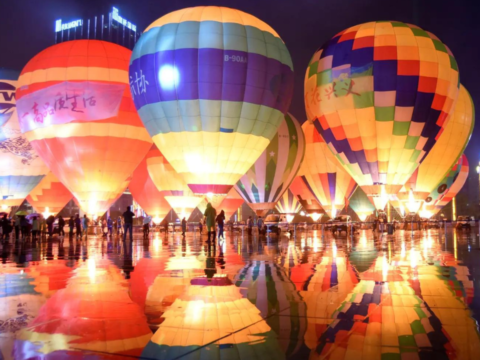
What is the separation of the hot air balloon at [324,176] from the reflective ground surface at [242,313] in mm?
29022

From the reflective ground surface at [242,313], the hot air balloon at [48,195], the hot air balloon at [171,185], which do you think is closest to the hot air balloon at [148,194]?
the hot air balloon at [171,185]

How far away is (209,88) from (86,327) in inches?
658

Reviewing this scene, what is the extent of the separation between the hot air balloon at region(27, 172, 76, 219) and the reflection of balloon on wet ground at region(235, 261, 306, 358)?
112 feet

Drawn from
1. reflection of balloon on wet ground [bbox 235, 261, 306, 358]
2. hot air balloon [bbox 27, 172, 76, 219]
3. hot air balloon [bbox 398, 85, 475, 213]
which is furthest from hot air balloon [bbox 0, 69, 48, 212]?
reflection of balloon on wet ground [bbox 235, 261, 306, 358]

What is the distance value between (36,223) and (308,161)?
20.9 metres

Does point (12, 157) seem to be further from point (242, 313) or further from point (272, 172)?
point (242, 313)

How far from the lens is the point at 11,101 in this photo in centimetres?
3222

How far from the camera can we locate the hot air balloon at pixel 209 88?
20.8 m

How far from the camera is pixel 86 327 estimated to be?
15.2 feet

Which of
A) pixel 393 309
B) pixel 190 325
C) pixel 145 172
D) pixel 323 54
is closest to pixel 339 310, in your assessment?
pixel 393 309

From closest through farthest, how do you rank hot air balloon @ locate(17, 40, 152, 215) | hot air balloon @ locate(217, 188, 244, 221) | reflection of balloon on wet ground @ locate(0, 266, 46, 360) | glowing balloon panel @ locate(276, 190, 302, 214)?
reflection of balloon on wet ground @ locate(0, 266, 46, 360), hot air balloon @ locate(17, 40, 152, 215), glowing balloon panel @ locate(276, 190, 302, 214), hot air balloon @ locate(217, 188, 244, 221)

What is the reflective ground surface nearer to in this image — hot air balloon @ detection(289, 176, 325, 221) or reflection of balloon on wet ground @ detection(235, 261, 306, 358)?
reflection of balloon on wet ground @ detection(235, 261, 306, 358)

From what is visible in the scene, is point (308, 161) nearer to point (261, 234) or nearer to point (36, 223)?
point (261, 234)

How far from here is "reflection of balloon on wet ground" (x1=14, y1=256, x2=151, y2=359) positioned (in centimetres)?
392
